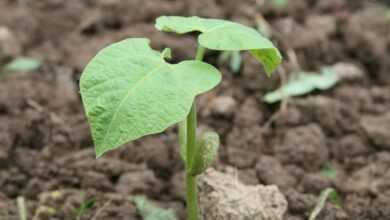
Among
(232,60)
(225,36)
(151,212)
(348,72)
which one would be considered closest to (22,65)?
(232,60)

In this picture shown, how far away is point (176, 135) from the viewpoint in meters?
2.14

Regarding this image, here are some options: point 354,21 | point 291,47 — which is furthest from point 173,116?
point 354,21

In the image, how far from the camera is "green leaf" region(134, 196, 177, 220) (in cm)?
176

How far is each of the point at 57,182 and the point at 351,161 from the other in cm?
86

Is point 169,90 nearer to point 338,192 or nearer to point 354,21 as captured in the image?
point 338,192

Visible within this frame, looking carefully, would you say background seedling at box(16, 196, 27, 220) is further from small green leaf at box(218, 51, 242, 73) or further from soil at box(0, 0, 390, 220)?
small green leaf at box(218, 51, 242, 73)

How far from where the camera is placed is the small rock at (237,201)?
1.60 metres

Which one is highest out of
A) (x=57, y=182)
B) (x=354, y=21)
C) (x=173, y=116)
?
(x=173, y=116)

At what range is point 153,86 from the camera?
1.28 metres

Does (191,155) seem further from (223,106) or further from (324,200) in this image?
(223,106)

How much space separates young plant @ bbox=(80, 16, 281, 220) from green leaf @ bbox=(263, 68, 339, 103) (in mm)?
820

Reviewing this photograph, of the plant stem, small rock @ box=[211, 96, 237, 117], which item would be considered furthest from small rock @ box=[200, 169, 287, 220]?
small rock @ box=[211, 96, 237, 117]

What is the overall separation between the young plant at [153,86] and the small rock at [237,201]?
0.17 m

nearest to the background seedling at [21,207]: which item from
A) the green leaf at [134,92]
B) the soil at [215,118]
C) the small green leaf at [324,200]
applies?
the soil at [215,118]
